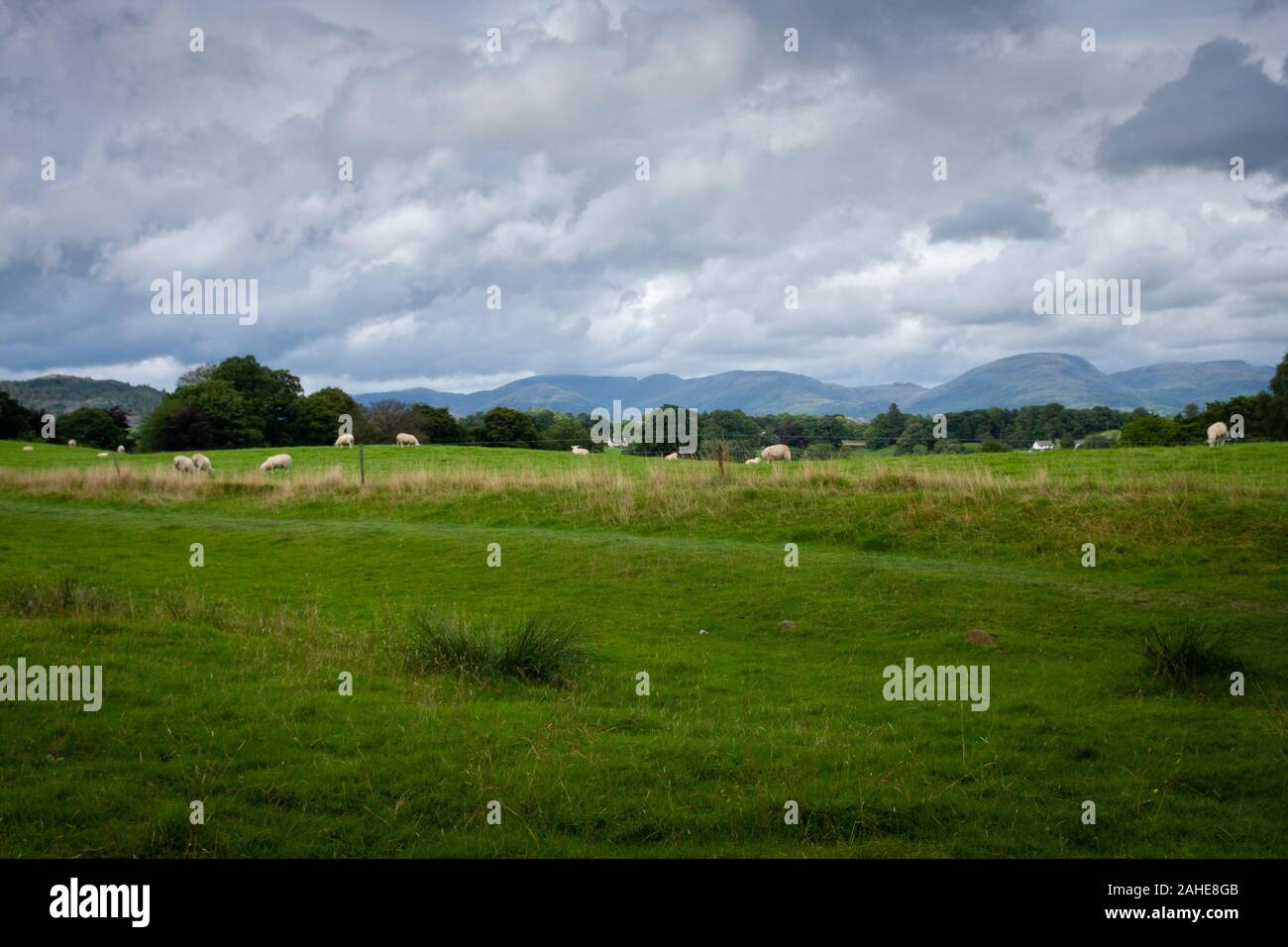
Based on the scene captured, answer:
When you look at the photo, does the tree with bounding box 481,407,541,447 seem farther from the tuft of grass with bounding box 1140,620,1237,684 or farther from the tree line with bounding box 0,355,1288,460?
the tuft of grass with bounding box 1140,620,1237,684

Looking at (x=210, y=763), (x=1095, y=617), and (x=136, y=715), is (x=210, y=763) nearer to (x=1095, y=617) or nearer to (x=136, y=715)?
(x=136, y=715)

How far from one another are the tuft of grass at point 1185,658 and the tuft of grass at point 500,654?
756cm

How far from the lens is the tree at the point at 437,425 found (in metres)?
96.2

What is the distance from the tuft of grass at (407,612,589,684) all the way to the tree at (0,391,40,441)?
99109mm

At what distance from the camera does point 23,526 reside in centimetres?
2559

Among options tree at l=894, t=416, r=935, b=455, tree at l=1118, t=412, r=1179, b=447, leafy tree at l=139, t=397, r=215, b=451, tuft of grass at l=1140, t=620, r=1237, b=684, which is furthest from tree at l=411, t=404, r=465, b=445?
tuft of grass at l=1140, t=620, r=1237, b=684

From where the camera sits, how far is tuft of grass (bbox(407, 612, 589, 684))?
1080 centimetres

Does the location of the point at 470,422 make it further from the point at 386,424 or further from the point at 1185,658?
the point at 1185,658

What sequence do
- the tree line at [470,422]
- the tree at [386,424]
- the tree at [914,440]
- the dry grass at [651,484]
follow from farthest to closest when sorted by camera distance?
the tree at [386,424], the tree line at [470,422], the tree at [914,440], the dry grass at [651,484]
